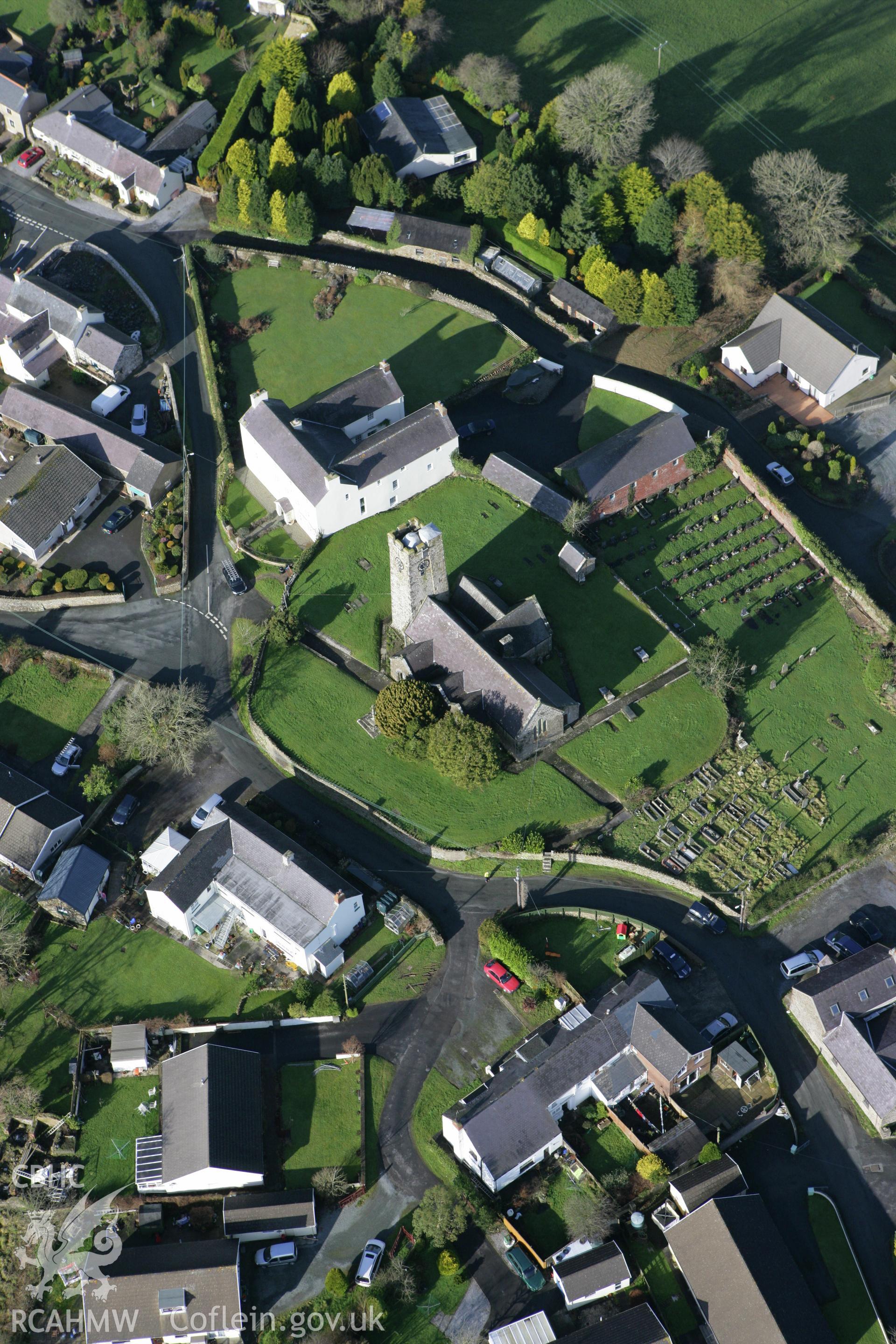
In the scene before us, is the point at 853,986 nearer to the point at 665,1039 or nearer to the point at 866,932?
the point at 866,932

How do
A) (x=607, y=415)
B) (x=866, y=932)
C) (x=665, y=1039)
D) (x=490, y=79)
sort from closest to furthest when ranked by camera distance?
1. (x=665, y=1039)
2. (x=866, y=932)
3. (x=607, y=415)
4. (x=490, y=79)

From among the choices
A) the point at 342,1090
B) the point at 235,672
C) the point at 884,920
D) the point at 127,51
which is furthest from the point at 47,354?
the point at 884,920

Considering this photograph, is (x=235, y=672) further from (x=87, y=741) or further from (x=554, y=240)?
(x=554, y=240)

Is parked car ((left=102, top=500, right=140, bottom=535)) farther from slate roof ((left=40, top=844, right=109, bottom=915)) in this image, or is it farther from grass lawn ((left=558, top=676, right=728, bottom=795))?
grass lawn ((left=558, top=676, right=728, bottom=795))

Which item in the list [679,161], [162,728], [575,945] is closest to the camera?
[575,945]

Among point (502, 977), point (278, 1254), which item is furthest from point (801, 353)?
point (278, 1254)

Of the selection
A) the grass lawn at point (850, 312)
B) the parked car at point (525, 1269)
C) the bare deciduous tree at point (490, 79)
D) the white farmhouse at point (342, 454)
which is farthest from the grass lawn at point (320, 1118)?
the bare deciduous tree at point (490, 79)

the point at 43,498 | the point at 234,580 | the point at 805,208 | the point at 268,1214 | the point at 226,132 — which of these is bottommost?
the point at 268,1214
